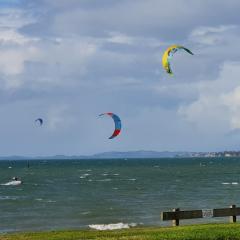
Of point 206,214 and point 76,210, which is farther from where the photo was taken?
point 76,210

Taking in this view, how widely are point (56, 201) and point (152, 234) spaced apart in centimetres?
4064

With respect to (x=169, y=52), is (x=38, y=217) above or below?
below

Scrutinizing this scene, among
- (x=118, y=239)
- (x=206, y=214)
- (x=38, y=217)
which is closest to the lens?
(x=118, y=239)

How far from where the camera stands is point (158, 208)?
5003 centimetres

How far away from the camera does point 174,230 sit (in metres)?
23.5

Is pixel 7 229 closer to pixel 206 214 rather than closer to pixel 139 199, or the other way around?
pixel 206 214

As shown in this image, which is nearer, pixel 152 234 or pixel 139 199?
pixel 152 234

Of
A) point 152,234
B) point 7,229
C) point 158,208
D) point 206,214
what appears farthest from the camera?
point 158,208

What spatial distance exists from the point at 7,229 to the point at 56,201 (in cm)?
2467

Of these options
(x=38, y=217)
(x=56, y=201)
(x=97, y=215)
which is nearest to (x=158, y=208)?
(x=97, y=215)

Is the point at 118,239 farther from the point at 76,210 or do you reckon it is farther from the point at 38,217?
the point at 76,210

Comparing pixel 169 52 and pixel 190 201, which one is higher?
pixel 169 52

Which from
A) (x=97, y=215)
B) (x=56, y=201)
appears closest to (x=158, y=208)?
(x=97, y=215)

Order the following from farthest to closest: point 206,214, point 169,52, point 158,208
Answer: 1. point 158,208
2. point 169,52
3. point 206,214
